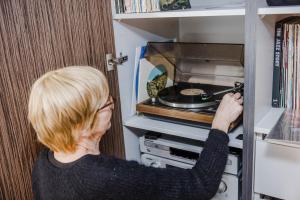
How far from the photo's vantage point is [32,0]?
1.04 m

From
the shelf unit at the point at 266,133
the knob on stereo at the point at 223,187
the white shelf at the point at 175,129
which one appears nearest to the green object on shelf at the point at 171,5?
the shelf unit at the point at 266,133

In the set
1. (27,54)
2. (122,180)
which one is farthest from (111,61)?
(122,180)

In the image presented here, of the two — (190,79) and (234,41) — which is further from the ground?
(234,41)

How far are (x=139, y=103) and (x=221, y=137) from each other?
537mm

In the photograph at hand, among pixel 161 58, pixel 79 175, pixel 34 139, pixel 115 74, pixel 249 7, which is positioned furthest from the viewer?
pixel 161 58

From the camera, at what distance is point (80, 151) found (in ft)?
2.99

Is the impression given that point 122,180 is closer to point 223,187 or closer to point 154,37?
point 223,187

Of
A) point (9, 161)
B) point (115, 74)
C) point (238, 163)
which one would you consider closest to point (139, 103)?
point (115, 74)

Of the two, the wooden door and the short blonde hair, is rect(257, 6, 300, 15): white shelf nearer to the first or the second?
the short blonde hair

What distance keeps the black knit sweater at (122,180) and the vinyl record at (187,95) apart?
39 centimetres

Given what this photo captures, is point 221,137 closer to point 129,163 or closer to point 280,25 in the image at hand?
point 129,163

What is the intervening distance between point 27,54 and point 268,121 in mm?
838

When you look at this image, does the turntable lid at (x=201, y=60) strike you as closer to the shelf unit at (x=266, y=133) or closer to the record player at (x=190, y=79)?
the record player at (x=190, y=79)

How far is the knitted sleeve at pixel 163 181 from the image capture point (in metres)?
0.84
